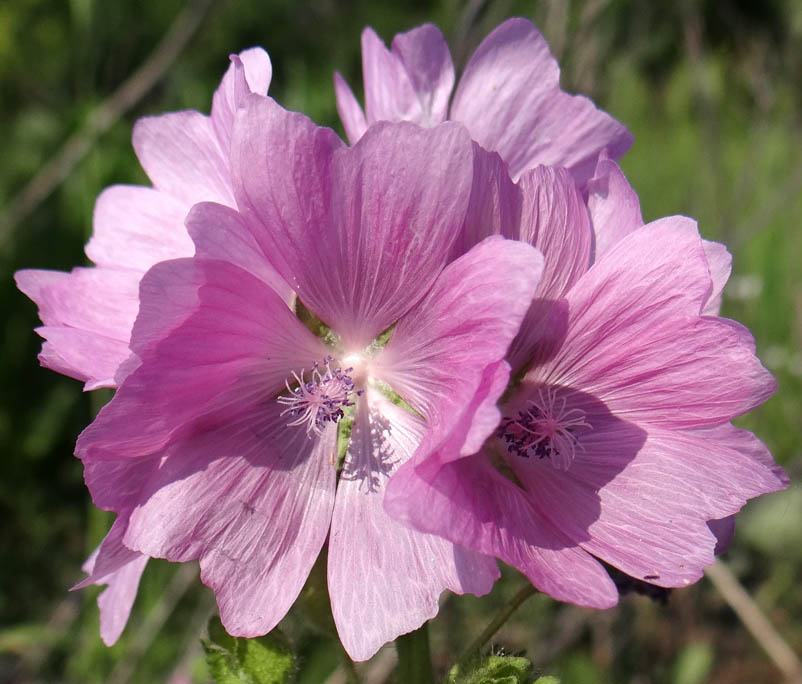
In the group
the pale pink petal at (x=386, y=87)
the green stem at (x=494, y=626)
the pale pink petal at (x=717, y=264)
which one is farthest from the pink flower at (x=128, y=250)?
the pale pink petal at (x=717, y=264)

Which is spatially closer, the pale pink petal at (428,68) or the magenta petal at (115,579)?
the magenta petal at (115,579)

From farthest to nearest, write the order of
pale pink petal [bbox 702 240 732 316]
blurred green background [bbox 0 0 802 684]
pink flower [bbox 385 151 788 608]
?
1. blurred green background [bbox 0 0 802 684]
2. pale pink petal [bbox 702 240 732 316]
3. pink flower [bbox 385 151 788 608]

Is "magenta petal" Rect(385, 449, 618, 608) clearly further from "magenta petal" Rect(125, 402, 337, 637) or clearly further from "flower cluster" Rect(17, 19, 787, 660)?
"magenta petal" Rect(125, 402, 337, 637)

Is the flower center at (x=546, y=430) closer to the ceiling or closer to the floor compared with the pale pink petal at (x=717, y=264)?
closer to the floor

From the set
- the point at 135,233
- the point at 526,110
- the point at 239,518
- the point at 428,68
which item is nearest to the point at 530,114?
the point at 526,110

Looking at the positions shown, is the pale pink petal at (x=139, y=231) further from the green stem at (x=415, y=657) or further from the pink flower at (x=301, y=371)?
the green stem at (x=415, y=657)

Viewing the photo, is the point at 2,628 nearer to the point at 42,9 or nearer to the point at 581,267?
the point at 581,267

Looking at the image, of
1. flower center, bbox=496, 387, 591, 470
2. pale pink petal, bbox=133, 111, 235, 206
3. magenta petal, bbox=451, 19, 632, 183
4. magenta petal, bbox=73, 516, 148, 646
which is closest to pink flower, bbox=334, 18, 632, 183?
magenta petal, bbox=451, 19, 632, 183
